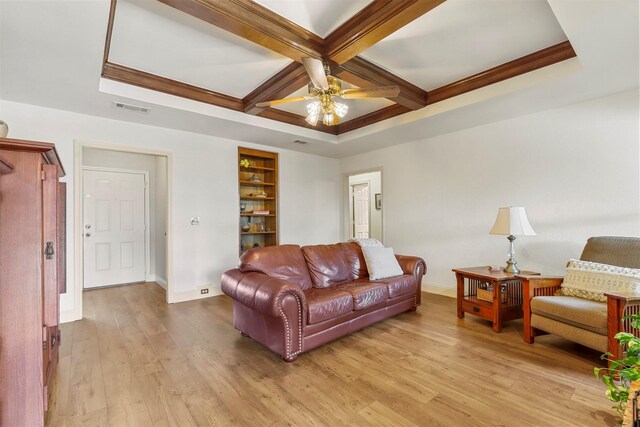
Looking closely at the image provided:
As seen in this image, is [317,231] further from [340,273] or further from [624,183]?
[624,183]

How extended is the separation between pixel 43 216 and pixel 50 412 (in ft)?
4.00

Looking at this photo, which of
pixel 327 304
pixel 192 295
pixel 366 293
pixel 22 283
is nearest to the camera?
pixel 22 283

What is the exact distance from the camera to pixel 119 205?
5.23 meters

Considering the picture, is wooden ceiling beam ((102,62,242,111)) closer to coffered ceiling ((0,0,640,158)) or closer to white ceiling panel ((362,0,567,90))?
coffered ceiling ((0,0,640,158))

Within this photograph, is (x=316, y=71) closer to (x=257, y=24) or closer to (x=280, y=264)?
(x=257, y=24)

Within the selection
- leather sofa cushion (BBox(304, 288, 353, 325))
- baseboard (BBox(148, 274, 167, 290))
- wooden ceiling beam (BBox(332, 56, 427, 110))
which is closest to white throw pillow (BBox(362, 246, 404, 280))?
leather sofa cushion (BBox(304, 288, 353, 325))

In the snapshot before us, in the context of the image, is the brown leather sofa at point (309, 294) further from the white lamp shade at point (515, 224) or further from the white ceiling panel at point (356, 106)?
the white ceiling panel at point (356, 106)

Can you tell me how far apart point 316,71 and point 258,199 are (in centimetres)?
339

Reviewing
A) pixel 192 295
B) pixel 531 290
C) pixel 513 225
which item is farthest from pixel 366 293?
pixel 192 295

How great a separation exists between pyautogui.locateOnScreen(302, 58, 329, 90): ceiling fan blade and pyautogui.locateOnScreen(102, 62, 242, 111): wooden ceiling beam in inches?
66.9

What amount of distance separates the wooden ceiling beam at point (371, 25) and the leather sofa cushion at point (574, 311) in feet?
8.10

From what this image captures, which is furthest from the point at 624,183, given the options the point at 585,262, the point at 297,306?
the point at 297,306

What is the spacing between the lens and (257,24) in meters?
2.10

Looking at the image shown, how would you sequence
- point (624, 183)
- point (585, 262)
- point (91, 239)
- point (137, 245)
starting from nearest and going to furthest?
point (585, 262) → point (624, 183) → point (91, 239) → point (137, 245)
